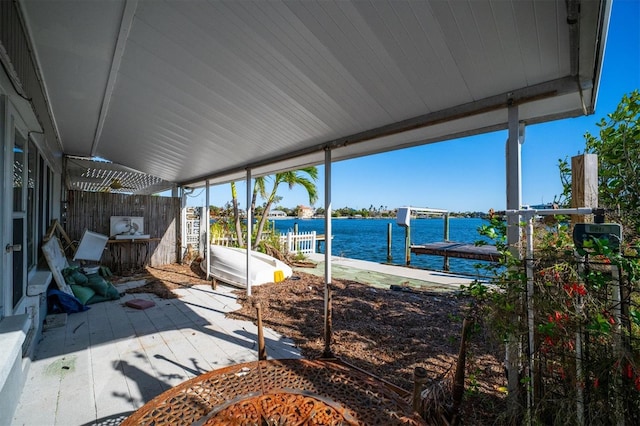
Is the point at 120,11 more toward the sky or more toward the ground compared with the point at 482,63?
more toward the sky

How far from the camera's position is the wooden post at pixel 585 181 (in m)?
1.54

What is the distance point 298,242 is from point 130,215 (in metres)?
4.88

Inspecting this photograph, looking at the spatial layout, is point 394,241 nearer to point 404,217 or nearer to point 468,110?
point 404,217

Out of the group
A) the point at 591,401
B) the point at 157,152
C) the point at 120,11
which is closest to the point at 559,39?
the point at 591,401

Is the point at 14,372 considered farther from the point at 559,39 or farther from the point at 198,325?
the point at 559,39

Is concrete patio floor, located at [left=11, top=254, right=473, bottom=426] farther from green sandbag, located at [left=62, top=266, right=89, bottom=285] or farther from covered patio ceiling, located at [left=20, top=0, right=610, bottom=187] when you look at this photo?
covered patio ceiling, located at [left=20, top=0, right=610, bottom=187]

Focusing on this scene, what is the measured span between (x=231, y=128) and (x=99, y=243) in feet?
16.7

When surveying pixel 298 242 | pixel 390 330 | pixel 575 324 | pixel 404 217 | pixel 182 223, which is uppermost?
pixel 404 217

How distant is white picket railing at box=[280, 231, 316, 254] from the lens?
9094 mm

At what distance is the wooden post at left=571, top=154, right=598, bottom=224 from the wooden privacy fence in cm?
806

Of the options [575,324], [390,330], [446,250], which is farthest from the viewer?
[446,250]

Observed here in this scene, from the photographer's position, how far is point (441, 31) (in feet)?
4.45

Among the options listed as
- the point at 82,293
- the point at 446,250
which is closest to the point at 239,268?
the point at 82,293

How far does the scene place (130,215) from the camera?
7.10m
